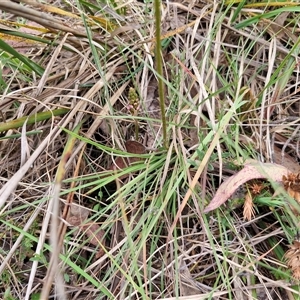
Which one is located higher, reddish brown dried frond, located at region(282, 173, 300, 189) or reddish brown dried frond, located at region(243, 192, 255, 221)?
reddish brown dried frond, located at region(282, 173, 300, 189)

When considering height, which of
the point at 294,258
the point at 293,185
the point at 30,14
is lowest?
the point at 294,258

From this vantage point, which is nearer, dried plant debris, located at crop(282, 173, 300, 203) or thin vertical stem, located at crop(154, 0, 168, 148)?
thin vertical stem, located at crop(154, 0, 168, 148)

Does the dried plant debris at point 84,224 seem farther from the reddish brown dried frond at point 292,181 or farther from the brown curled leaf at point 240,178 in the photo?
the reddish brown dried frond at point 292,181

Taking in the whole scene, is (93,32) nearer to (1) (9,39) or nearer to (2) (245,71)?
(1) (9,39)

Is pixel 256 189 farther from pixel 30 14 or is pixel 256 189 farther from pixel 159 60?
pixel 30 14

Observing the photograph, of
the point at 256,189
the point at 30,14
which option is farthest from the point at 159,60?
the point at 256,189

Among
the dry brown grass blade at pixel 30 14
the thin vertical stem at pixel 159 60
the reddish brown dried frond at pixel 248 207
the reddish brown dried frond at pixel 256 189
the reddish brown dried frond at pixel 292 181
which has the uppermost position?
the dry brown grass blade at pixel 30 14

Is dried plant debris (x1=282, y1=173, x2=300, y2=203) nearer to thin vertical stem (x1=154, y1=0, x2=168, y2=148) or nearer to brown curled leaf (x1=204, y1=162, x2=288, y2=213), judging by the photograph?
brown curled leaf (x1=204, y1=162, x2=288, y2=213)

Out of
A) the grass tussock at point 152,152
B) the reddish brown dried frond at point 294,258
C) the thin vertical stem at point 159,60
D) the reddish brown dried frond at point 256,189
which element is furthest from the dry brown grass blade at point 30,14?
the reddish brown dried frond at point 294,258

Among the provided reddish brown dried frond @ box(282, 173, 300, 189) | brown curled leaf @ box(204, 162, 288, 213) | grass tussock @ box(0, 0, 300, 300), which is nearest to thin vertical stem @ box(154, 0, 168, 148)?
grass tussock @ box(0, 0, 300, 300)
